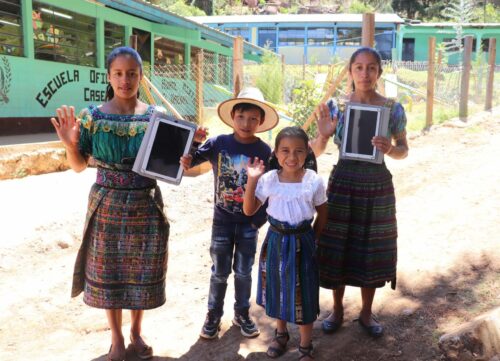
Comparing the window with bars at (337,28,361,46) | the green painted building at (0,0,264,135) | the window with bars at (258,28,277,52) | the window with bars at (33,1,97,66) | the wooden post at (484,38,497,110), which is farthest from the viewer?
the window with bars at (258,28,277,52)

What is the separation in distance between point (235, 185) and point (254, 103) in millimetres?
454

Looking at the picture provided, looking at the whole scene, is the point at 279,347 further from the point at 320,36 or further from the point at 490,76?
the point at 320,36

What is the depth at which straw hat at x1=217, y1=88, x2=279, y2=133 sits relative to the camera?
266 centimetres

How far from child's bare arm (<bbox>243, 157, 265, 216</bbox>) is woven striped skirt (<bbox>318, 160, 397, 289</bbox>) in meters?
0.48

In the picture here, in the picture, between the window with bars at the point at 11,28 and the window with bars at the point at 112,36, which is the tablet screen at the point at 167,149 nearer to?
the window with bars at the point at 11,28

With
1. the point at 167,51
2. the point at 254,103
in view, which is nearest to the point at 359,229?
the point at 254,103

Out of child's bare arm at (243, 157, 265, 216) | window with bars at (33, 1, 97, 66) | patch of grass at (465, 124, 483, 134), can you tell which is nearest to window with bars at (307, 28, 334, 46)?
window with bars at (33, 1, 97, 66)

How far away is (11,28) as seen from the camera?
8883 mm

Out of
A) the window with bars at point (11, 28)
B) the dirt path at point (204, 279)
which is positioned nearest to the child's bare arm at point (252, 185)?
the dirt path at point (204, 279)

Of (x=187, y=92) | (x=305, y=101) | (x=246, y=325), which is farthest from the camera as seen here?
(x=187, y=92)

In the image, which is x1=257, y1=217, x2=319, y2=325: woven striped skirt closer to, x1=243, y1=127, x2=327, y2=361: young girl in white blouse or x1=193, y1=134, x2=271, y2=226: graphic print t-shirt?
x1=243, y1=127, x2=327, y2=361: young girl in white blouse

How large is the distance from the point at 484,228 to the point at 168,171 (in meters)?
3.13

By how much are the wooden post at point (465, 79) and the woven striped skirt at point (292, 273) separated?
886cm

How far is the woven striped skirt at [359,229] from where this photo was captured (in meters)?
2.64
